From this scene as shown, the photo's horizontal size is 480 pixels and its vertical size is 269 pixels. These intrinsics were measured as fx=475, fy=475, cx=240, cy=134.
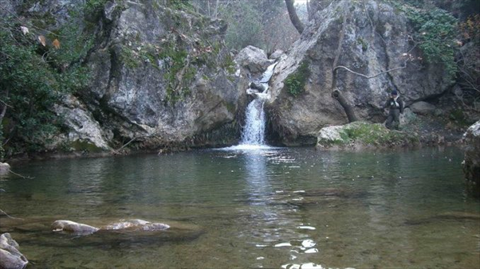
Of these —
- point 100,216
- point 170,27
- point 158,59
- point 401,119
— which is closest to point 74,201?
point 100,216

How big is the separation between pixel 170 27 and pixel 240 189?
14.2 metres

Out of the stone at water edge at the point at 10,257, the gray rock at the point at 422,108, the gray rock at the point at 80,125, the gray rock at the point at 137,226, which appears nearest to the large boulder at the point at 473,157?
the gray rock at the point at 137,226

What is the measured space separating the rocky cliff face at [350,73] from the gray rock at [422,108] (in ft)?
0.93

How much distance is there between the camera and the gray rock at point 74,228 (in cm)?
576

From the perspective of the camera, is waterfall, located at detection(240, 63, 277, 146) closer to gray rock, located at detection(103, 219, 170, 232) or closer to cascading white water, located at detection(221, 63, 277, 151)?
cascading white water, located at detection(221, 63, 277, 151)

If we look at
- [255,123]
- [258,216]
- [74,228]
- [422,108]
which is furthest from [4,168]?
[422,108]

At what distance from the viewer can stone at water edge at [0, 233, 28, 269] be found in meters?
4.38

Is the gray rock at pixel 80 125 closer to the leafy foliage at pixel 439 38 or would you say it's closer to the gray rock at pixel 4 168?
the gray rock at pixel 4 168

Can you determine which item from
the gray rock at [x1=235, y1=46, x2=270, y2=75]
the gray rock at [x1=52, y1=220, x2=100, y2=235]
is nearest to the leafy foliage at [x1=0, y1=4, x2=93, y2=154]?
the gray rock at [x1=52, y1=220, x2=100, y2=235]

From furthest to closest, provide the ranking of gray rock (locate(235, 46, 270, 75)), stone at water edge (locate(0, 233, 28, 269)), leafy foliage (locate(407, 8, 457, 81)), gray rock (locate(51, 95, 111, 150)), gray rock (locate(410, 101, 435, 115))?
gray rock (locate(235, 46, 270, 75)), gray rock (locate(410, 101, 435, 115)), leafy foliage (locate(407, 8, 457, 81)), gray rock (locate(51, 95, 111, 150)), stone at water edge (locate(0, 233, 28, 269))

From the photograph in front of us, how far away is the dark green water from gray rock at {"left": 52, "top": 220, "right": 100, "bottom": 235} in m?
0.14

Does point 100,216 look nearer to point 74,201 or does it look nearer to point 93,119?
point 74,201

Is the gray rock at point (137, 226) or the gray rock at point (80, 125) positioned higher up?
the gray rock at point (80, 125)

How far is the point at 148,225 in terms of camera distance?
5945mm
